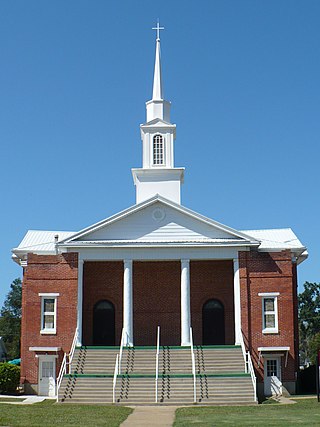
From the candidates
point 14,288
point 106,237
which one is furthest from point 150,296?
point 14,288

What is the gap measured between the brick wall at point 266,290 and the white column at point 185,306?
2.80m

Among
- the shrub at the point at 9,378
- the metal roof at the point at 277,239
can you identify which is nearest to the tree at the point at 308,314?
the metal roof at the point at 277,239

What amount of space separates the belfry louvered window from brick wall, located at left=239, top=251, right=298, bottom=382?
9.35 m

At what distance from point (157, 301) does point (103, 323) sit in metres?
3.23

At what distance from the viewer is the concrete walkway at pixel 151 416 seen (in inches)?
848

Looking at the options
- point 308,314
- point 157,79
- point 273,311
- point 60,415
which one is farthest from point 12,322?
point 60,415

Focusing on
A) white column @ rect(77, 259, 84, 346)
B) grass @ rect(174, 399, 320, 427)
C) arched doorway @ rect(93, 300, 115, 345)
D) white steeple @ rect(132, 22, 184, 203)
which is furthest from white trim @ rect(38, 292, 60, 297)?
grass @ rect(174, 399, 320, 427)

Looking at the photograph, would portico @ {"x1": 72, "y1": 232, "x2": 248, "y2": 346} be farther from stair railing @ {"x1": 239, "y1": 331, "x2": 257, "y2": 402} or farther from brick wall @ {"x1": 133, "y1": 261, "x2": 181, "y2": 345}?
stair railing @ {"x1": 239, "y1": 331, "x2": 257, "y2": 402}

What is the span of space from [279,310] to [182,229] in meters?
6.47

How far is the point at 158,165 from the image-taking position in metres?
43.1

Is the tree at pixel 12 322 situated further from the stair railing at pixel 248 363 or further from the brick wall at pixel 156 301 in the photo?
the stair railing at pixel 248 363

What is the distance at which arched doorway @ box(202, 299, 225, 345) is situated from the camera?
39.4 meters

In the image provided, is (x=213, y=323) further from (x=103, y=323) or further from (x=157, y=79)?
(x=157, y=79)

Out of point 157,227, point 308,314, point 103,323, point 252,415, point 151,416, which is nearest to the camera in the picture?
point 252,415
